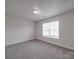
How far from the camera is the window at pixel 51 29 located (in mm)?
5407

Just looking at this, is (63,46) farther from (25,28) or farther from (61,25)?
(25,28)

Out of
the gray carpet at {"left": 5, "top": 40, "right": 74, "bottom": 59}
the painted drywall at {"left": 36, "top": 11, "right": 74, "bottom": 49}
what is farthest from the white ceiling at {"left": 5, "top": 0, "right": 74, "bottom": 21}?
the gray carpet at {"left": 5, "top": 40, "right": 74, "bottom": 59}

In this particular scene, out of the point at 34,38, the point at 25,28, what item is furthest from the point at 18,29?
the point at 34,38

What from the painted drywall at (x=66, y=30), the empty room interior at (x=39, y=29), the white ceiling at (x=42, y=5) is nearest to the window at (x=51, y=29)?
the empty room interior at (x=39, y=29)

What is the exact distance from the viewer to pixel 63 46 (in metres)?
4.54

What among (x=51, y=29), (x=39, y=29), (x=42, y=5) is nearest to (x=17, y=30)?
(x=39, y=29)

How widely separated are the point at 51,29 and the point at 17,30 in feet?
11.0

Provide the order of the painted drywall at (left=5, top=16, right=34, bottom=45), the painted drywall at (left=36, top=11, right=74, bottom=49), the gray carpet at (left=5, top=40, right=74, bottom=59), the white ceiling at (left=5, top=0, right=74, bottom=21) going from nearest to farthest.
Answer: the white ceiling at (left=5, top=0, right=74, bottom=21) < the gray carpet at (left=5, top=40, right=74, bottom=59) < the painted drywall at (left=36, top=11, right=74, bottom=49) < the painted drywall at (left=5, top=16, right=34, bottom=45)

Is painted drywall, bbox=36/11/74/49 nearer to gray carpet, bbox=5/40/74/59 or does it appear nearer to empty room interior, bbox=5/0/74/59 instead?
empty room interior, bbox=5/0/74/59

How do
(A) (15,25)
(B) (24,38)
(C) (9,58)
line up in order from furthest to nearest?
(B) (24,38)
(A) (15,25)
(C) (9,58)

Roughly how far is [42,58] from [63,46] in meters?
2.35

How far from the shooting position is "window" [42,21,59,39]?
17.7 feet

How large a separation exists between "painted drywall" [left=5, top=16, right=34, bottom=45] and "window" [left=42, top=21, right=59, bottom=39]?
177cm

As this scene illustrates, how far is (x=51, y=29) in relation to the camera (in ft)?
19.9
